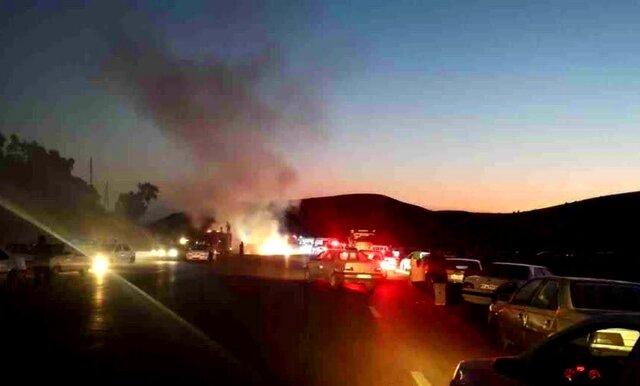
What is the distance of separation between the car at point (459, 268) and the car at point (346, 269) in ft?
8.71

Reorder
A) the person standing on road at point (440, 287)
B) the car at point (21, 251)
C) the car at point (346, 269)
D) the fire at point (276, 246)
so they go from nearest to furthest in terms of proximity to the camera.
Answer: the person standing on road at point (440, 287) → the car at point (346, 269) → the car at point (21, 251) → the fire at point (276, 246)

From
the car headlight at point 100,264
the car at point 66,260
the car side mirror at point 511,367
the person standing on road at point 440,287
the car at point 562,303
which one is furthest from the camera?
the car headlight at point 100,264

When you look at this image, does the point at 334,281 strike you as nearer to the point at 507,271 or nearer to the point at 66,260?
the point at 507,271

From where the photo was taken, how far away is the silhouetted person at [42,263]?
31441mm

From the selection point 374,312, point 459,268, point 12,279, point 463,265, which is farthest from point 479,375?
point 463,265

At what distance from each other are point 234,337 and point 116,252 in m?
36.0

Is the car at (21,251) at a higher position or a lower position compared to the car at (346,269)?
higher

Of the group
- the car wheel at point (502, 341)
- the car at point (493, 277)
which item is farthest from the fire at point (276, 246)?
the car wheel at point (502, 341)

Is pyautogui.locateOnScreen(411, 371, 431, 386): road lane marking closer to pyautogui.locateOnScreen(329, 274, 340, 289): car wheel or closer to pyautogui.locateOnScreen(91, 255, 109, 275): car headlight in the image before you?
pyautogui.locateOnScreen(329, 274, 340, 289): car wheel

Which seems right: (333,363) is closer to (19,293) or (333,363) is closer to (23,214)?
(19,293)

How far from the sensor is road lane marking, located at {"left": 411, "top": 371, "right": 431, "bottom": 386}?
33.6 ft

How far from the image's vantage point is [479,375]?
5.73 metres

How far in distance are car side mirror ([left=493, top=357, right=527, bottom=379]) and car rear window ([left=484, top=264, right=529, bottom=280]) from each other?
1693 cm

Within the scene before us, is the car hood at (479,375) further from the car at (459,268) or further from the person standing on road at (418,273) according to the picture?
the person standing on road at (418,273)
